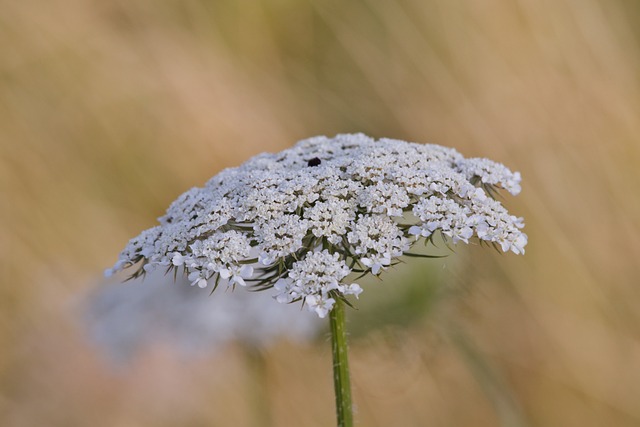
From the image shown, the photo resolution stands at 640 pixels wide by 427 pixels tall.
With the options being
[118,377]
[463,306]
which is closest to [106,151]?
[118,377]

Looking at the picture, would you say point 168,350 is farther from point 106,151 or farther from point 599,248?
point 599,248

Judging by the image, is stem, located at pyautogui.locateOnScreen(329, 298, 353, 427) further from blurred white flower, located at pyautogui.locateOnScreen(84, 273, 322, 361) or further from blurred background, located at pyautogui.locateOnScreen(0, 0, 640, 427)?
blurred background, located at pyautogui.locateOnScreen(0, 0, 640, 427)

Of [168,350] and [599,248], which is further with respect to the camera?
[599,248]

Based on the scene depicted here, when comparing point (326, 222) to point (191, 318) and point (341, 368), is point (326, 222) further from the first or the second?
point (191, 318)

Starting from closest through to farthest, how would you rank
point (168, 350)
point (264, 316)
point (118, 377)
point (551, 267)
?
point (264, 316) < point (168, 350) < point (118, 377) < point (551, 267)

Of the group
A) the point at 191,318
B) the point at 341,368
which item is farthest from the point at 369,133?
the point at 341,368

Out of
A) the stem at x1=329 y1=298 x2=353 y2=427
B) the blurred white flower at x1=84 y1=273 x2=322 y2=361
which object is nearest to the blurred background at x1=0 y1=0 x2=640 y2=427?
the blurred white flower at x1=84 y1=273 x2=322 y2=361
